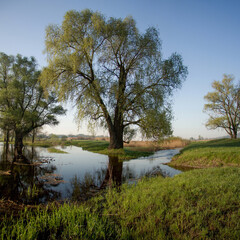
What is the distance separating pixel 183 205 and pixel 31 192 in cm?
573

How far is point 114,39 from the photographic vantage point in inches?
738

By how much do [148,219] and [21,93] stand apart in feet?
71.9

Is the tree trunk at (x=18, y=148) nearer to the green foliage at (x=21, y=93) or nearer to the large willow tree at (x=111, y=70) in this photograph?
the green foliage at (x=21, y=93)

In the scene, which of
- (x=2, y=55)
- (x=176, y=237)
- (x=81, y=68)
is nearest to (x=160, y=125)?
(x=81, y=68)

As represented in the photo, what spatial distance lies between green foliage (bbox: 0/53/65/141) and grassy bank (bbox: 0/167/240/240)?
55.3 feet

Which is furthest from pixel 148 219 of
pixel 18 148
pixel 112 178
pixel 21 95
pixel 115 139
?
pixel 21 95

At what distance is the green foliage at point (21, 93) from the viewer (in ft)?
62.2

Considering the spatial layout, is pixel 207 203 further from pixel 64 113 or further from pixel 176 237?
pixel 64 113

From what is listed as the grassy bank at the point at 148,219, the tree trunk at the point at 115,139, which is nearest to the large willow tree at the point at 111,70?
the tree trunk at the point at 115,139

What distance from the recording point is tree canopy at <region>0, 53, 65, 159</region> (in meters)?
18.9

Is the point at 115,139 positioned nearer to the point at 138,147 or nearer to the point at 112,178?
the point at 112,178

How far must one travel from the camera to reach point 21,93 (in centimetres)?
2044

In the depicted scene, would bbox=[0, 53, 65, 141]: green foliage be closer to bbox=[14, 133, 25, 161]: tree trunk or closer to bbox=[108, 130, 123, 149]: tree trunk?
bbox=[14, 133, 25, 161]: tree trunk

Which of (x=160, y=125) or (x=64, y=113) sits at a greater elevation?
(x=64, y=113)
